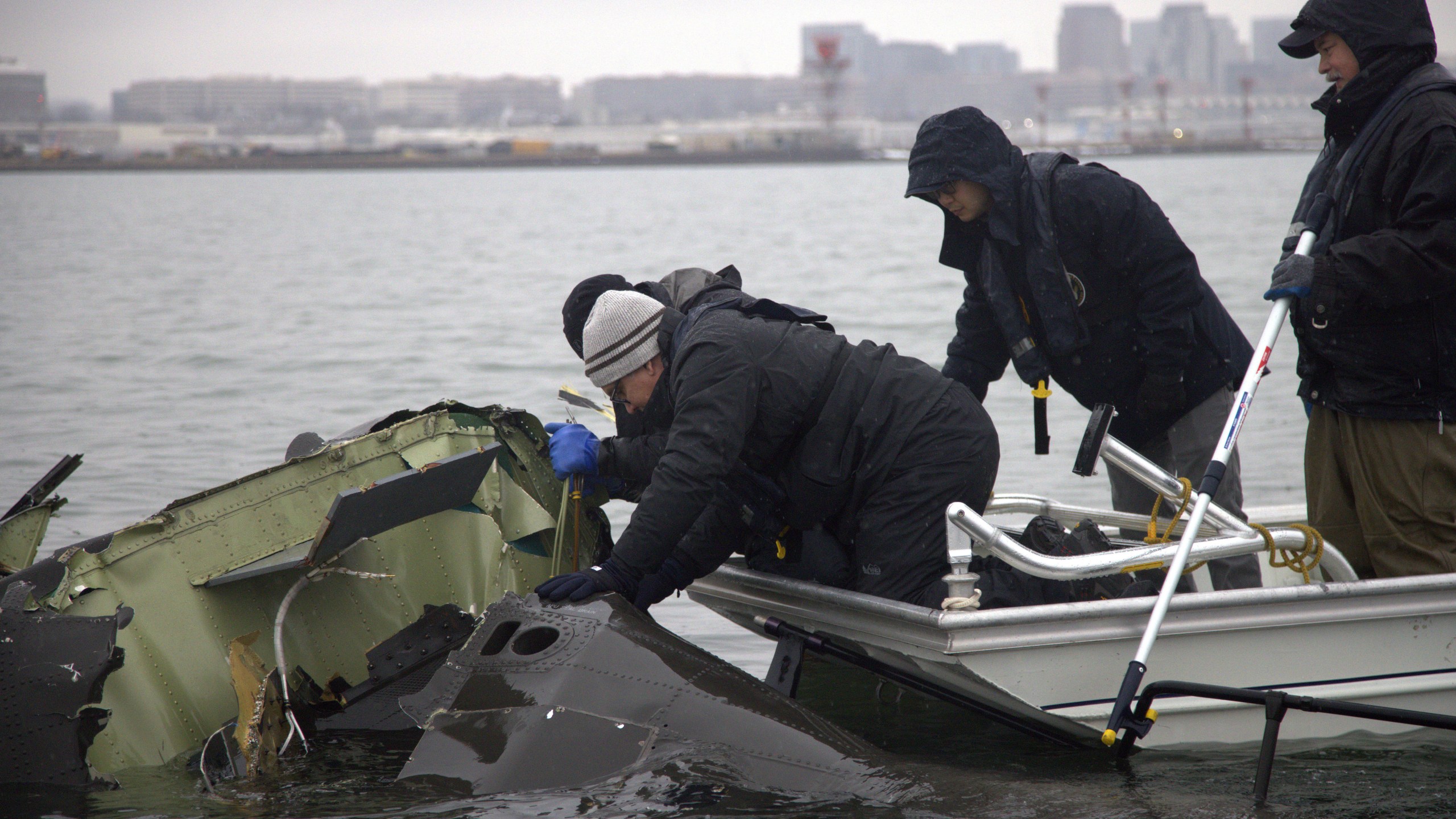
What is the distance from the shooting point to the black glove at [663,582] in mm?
4445

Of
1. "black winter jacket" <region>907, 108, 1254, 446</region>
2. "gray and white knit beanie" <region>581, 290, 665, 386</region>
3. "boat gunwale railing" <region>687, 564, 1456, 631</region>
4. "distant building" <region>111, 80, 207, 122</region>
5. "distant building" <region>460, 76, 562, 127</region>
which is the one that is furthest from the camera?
"distant building" <region>460, 76, 562, 127</region>

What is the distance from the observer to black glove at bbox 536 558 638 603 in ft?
13.2

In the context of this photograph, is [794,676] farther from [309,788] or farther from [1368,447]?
[1368,447]

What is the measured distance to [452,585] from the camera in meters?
4.89

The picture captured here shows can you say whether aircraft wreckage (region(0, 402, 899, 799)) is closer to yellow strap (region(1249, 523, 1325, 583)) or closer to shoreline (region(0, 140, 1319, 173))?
yellow strap (region(1249, 523, 1325, 583))

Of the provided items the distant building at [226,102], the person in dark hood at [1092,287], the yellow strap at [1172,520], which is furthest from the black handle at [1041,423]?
the distant building at [226,102]

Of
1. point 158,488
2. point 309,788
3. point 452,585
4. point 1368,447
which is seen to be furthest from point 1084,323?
point 158,488

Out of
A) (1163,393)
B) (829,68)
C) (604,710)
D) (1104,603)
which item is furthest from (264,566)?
(829,68)

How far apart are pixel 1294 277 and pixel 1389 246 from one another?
0.89 feet

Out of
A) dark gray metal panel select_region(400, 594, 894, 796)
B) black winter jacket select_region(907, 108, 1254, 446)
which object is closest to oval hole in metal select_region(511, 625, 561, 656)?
dark gray metal panel select_region(400, 594, 894, 796)

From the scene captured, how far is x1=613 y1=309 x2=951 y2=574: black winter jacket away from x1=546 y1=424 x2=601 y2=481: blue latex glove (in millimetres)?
526

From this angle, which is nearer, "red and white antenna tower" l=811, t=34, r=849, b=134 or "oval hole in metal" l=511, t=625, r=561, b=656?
"oval hole in metal" l=511, t=625, r=561, b=656

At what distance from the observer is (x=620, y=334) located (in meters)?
4.11

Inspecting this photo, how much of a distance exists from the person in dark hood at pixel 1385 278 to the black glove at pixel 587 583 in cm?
224
